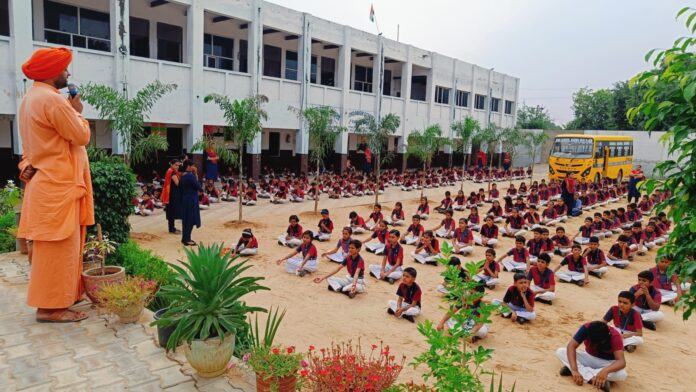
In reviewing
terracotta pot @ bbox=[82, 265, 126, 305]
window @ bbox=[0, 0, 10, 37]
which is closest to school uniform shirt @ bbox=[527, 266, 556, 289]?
terracotta pot @ bbox=[82, 265, 126, 305]

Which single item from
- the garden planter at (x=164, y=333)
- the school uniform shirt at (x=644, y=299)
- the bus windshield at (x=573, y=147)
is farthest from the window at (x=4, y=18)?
the bus windshield at (x=573, y=147)

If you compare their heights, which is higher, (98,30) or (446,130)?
(98,30)

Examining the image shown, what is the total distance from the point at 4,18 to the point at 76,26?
2.10 m

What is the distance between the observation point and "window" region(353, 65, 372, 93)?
26281 millimetres

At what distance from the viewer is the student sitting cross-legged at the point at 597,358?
4922mm

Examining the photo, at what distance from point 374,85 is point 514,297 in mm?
19564

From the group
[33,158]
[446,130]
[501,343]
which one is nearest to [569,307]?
[501,343]

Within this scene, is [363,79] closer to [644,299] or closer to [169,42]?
[169,42]

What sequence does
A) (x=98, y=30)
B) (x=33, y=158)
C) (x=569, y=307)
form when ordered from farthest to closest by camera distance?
(x=98, y=30) → (x=569, y=307) → (x=33, y=158)

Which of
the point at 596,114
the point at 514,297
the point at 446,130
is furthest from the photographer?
the point at 596,114

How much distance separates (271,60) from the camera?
2167cm

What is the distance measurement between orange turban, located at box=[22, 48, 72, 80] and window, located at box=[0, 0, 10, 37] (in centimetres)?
1207

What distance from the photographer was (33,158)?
15.0 ft

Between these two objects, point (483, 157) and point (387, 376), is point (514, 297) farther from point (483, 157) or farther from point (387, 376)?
point (483, 157)
